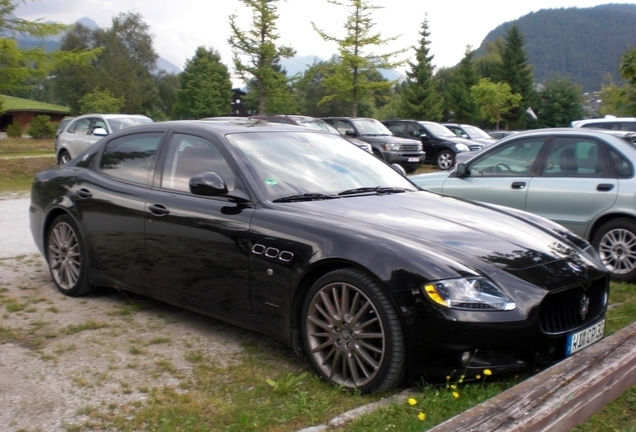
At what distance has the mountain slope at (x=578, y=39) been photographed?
16325cm

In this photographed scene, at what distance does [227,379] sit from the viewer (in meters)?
4.10

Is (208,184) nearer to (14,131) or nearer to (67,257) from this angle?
(67,257)

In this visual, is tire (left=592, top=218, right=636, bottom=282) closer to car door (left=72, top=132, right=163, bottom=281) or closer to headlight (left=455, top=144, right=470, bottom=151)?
car door (left=72, top=132, right=163, bottom=281)

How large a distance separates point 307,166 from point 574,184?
11.4 ft

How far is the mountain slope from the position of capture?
16325 cm

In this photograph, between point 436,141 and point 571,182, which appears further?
point 436,141

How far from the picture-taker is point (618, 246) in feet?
22.1

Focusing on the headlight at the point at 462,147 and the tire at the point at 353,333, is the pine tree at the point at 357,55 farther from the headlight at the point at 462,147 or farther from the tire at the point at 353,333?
the tire at the point at 353,333

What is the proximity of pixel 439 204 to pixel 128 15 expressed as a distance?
3409 inches

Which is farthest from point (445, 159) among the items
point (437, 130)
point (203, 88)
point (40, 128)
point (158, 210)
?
point (203, 88)

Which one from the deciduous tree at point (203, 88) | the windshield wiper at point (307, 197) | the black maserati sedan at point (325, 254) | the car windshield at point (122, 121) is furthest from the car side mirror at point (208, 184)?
the deciduous tree at point (203, 88)

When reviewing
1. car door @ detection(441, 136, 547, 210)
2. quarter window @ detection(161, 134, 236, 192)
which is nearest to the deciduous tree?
car door @ detection(441, 136, 547, 210)

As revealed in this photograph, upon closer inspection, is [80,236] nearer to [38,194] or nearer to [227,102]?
[38,194]

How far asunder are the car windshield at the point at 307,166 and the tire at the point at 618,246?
2.49 m
